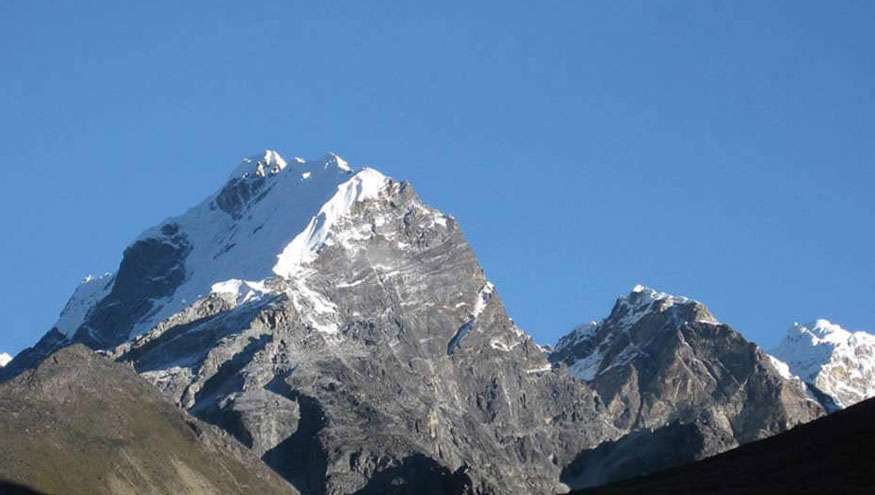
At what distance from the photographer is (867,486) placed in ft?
646

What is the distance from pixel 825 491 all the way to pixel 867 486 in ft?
14.4

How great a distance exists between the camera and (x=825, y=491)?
19888 centimetres
